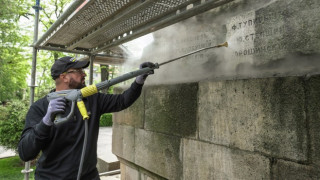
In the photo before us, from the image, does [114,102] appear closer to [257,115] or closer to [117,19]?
[117,19]

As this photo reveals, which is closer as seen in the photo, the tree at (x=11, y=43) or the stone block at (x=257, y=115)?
the stone block at (x=257, y=115)

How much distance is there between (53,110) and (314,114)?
89.3 inches

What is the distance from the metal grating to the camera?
2719 millimetres

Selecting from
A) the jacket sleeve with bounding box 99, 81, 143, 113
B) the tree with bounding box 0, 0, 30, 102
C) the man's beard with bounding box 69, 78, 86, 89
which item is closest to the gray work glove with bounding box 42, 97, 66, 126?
the man's beard with bounding box 69, 78, 86, 89

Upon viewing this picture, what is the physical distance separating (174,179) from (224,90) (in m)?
1.50

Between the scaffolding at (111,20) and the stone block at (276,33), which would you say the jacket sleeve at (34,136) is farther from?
the stone block at (276,33)

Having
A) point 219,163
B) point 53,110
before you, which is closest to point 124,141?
point 219,163

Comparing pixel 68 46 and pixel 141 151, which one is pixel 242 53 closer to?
pixel 141 151

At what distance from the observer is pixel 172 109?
324cm

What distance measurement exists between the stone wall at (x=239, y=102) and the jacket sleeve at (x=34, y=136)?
1.65 meters

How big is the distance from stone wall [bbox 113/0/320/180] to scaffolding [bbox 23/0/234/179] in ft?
2.20

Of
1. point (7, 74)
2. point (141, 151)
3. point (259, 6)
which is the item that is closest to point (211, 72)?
point (259, 6)

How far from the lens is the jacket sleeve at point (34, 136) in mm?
2164

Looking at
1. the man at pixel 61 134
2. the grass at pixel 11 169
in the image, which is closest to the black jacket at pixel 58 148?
the man at pixel 61 134
